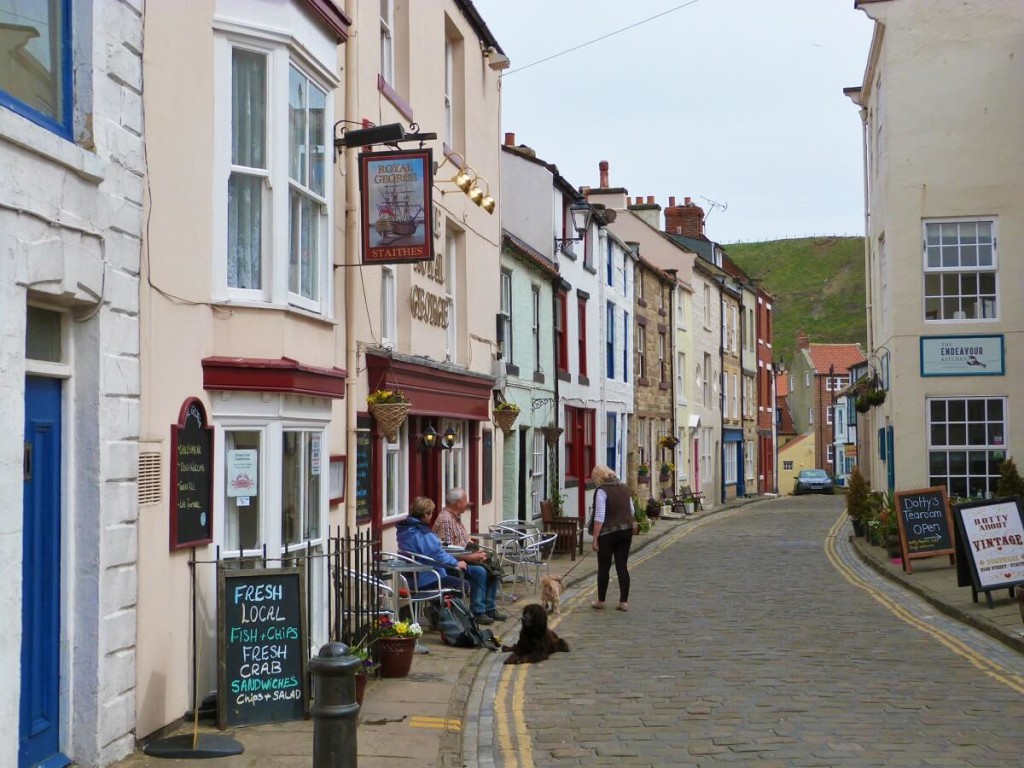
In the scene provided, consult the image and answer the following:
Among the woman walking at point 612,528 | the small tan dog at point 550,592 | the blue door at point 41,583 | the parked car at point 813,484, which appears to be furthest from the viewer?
the parked car at point 813,484

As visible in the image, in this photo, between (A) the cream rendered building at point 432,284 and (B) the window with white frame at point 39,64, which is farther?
(A) the cream rendered building at point 432,284

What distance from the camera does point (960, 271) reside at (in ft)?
71.0

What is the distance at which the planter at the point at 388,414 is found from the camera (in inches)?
491

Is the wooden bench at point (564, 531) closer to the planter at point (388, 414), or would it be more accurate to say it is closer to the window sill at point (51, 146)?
the planter at point (388, 414)

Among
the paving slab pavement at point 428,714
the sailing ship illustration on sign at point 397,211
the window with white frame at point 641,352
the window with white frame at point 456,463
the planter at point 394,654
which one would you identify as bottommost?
the paving slab pavement at point 428,714

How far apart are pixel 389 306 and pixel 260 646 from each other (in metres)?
6.28

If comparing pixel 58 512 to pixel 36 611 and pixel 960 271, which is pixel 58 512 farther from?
pixel 960 271

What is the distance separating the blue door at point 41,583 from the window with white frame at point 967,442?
1799 centimetres

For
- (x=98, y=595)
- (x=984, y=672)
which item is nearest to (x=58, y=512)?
(x=98, y=595)

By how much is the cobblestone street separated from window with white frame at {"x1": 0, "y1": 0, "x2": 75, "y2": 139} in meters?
4.77

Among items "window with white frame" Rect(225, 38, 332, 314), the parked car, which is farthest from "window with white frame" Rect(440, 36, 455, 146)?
the parked car

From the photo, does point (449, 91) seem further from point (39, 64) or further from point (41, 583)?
point (41, 583)

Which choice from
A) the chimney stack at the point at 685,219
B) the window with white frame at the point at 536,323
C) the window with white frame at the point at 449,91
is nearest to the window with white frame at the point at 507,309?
the window with white frame at the point at 536,323

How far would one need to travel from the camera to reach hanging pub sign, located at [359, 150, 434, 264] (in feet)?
37.4
